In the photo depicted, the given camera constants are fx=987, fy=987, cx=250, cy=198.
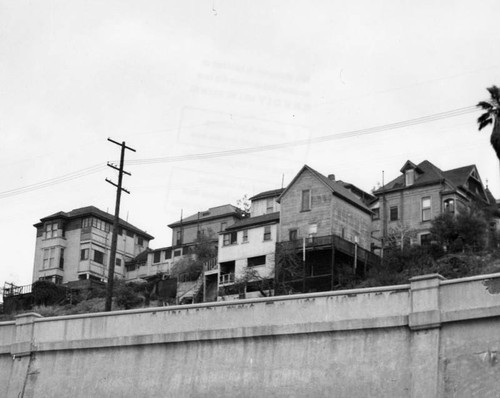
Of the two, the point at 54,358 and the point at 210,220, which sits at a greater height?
the point at 210,220

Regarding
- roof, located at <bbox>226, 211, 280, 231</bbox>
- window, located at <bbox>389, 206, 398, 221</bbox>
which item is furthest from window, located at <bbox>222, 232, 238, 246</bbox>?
window, located at <bbox>389, 206, 398, 221</bbox>

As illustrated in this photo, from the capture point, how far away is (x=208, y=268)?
76125 mm

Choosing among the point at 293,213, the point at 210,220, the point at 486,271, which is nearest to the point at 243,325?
the point at 486,271

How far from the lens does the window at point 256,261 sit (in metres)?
70.8

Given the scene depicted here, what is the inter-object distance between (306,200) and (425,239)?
29.3 feet

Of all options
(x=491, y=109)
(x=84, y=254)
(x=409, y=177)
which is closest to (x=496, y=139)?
(x=491, y=109)

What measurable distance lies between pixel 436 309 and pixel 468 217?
35.5 metres

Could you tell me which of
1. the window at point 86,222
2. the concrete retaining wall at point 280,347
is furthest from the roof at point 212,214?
the concrete retaining wall at point 280,347

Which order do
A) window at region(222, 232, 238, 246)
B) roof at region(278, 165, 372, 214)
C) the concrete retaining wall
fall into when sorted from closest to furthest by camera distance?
the concrete retaining wall → roof at region(278, 165, 372, 214) → window at region(222, 232, 238, 246)

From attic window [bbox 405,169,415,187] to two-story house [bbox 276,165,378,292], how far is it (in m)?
3.70

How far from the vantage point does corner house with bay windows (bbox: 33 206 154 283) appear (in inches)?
3612

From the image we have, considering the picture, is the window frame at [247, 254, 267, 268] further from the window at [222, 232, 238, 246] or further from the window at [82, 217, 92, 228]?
the window at [82, 217, 92, 228]

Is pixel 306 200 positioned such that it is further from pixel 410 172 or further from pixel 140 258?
pixel 140 258

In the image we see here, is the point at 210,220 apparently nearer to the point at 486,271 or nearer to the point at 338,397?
the point at 486,271
